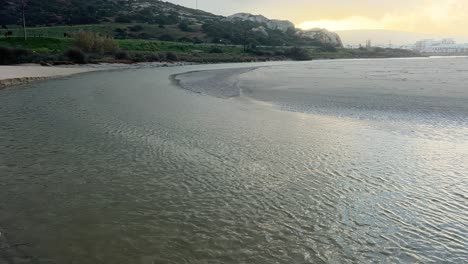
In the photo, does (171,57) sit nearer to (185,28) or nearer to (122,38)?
(122,38)

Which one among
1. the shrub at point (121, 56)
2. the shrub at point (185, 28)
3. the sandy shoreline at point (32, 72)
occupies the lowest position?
the sandy shoreline at point (32, 72)

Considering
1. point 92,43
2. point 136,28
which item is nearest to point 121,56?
point 92,43

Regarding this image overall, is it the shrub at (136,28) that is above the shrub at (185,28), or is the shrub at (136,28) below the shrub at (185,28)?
below

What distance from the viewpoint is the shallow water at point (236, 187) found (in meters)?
5.39

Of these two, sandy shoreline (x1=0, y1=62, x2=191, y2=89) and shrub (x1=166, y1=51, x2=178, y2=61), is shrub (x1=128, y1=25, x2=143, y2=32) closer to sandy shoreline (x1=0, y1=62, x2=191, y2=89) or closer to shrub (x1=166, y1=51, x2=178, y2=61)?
shrub (x1=166, y1=51, x2=178, y2=61)

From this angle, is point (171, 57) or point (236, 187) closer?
point (236, 187)

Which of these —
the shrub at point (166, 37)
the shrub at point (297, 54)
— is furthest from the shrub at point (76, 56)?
the shrub at point (297, 54)

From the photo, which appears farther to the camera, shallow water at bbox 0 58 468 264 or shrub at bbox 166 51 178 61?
shrub at bbox 166 51 178 61

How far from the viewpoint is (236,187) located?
782 cm

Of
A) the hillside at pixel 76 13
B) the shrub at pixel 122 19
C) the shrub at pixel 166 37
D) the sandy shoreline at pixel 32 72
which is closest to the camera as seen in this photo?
the sandy shoreline at pixel 32 72

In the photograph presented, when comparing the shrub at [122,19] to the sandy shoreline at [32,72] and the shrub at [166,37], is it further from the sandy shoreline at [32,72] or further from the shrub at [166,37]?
the sandy shoreline at [32,72]

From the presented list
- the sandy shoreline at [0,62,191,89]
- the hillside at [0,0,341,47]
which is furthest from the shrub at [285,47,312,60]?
the sandy shoreline at [0,62,191,89]

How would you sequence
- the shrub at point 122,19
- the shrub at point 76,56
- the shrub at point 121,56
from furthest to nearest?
the shrub at point 122,19
the shrub at point 121,56
the shrub at point 76,56

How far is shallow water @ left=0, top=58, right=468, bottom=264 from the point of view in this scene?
5.39m
